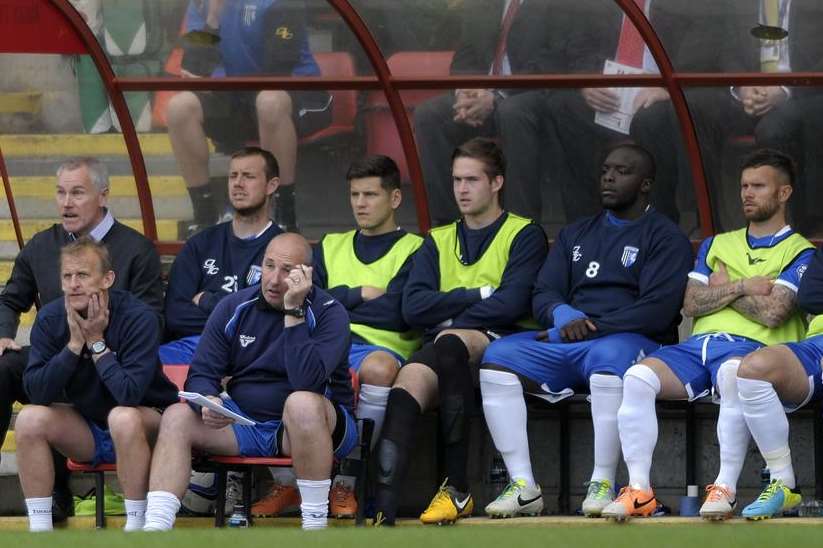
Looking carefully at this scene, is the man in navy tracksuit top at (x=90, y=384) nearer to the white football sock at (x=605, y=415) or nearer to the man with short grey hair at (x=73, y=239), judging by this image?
the man with short grey hair at (x=73, y=239)

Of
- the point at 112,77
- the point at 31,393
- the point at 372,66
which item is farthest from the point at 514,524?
the point at 112,77

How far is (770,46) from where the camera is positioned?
9328mm

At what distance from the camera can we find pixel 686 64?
9.39 meters

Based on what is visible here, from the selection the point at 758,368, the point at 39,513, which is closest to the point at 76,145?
the point at 39,513

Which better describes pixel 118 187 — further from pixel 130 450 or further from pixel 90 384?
pixel 130 450

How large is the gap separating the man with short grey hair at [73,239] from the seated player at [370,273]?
0.86 meters

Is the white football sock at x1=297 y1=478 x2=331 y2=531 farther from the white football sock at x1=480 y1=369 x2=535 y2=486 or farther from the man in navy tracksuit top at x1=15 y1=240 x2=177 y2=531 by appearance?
the white football sock at x1=480 y1=369 x2=535 y2=486

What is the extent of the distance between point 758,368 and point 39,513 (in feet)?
10.5

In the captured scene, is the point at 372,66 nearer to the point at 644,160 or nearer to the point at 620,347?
the point at 644,160

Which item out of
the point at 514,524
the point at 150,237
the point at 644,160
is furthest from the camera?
the point at 150,237

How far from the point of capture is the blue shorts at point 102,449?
820 centimetres

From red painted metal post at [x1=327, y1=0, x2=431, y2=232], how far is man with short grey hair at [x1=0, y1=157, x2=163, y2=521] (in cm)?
154

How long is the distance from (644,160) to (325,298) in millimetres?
1699

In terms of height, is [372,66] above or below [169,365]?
above
